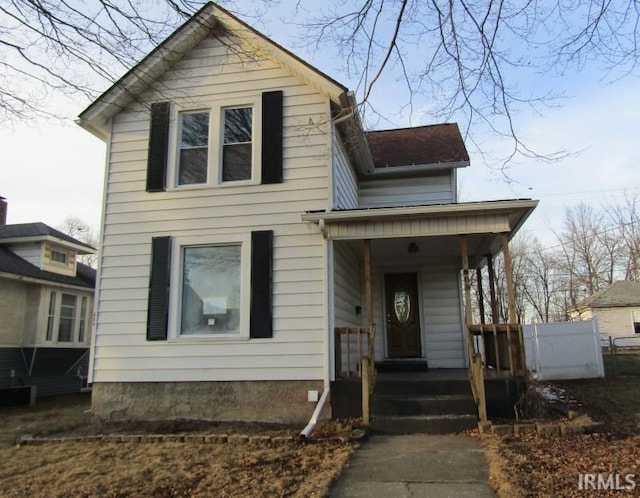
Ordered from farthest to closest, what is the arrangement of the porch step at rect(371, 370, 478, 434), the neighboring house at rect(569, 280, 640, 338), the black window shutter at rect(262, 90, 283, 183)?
the neighboring house at rect(569, 280, 640, 338), the black window shutter at rect(262, 90, 283, 183), the porch step at rect(371, 370, 478, 434)

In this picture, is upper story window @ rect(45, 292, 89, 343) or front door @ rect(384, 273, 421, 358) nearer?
front door @ rect(384, 273, 421, 358)

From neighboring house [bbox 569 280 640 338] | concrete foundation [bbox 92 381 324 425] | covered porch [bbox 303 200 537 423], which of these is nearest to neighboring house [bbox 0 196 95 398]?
concrete foundation [bbox 92 381 324 425]

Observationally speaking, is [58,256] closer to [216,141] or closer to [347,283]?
[216,141]

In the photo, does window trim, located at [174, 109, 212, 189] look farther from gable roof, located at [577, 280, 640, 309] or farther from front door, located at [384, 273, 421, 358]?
gable roof, located at [577, 280, 640, 309]

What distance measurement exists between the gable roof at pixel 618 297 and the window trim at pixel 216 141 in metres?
27.2

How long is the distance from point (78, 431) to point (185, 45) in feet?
21.7

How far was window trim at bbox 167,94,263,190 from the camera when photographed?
8.44 metres

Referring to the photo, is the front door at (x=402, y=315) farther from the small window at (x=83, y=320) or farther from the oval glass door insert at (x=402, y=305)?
the small window at (x=83, y=320)

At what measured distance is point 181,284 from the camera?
832 centimetres

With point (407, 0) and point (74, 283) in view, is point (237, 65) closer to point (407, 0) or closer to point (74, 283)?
point (407, 0)

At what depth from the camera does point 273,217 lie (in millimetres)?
8164

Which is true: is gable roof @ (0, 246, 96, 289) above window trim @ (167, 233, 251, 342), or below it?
above

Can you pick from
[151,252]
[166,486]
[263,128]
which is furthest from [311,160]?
[166,486]

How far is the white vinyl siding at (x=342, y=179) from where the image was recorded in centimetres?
844
